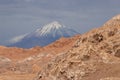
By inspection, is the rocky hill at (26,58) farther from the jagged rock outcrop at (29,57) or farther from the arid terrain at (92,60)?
the arid terrain at (92,60)

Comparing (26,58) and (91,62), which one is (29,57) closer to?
(26,58)

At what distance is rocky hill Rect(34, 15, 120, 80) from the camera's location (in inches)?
1314

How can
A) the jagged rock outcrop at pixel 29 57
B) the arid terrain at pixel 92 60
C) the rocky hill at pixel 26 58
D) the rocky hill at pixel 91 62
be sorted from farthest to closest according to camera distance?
the jagged rock outcrop at pixel 29 57, the rocky hill at pixel 26 58, the arid terrain at pixel 92 60, the rocky hill at pixel 91 62

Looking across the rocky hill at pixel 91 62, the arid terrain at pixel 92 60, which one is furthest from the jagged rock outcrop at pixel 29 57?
the rocky hill at pixel 91 62

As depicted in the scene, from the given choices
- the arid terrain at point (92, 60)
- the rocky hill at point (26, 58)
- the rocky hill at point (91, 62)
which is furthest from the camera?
the rocky hill at point (26, 58)

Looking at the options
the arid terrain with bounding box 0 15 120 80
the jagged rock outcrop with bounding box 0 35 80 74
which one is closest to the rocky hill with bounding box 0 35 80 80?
the jagged rock outcrop with bounding box 0 35 80 74

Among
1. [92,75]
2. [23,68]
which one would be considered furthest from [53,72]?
[23,68]

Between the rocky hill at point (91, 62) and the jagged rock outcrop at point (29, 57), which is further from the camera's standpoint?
the jagged rock outcrop at point (29, 57)

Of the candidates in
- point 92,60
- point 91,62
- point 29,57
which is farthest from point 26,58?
point 91,62

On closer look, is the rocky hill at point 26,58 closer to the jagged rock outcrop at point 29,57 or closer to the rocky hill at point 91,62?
the jagged rock outcrop at point 29,57

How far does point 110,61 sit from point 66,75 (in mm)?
4104

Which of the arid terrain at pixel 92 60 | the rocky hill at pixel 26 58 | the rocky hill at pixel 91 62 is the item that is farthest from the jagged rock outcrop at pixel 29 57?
the rocky hill at pixel 91 62

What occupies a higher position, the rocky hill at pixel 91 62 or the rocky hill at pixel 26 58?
the rocky hill at pixel 26 58

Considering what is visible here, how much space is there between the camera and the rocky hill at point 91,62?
33375 mm
